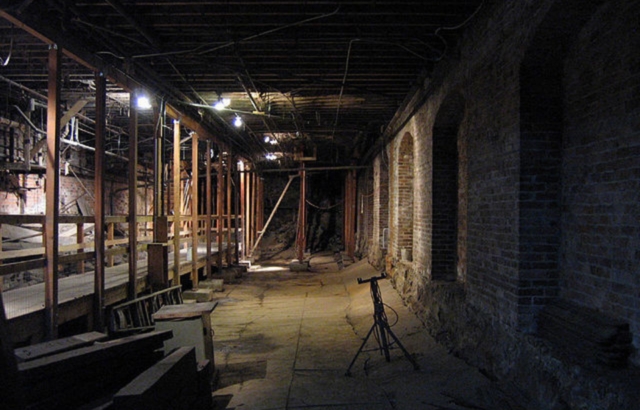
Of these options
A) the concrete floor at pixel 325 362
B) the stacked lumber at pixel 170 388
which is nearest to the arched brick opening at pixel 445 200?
the concrete floor at pixel 325 362

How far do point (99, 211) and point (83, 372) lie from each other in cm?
268

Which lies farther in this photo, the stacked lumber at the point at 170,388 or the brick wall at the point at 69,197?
the brick wall at the point at 69,197

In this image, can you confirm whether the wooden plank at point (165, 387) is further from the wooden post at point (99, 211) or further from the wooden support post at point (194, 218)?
the wooden support post at point (194, 218)

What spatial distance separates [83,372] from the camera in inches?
118

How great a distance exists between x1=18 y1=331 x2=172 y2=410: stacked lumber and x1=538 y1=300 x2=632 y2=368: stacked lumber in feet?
11.5

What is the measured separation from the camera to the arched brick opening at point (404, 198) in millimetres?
8453

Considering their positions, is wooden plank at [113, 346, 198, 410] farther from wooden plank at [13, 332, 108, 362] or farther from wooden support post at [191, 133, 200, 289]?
wooden support post at [191, 133, 200, 289]

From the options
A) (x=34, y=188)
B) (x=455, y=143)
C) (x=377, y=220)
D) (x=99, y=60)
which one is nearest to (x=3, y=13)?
(x=99, y=60)

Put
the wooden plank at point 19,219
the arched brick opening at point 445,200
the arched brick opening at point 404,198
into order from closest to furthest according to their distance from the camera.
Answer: the wooden plank at point 19,219, the arched brick opening at point 445,200, the arched brick opening at point 404,198

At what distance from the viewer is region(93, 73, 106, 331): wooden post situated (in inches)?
196

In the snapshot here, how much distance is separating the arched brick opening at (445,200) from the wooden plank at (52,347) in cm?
467

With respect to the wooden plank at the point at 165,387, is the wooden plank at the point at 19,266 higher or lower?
higher

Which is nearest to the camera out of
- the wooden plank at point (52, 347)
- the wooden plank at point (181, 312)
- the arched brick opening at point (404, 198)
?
the wooden plank at point (52, 347)

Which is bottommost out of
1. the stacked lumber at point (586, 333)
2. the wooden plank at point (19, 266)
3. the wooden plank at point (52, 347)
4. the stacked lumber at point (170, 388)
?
the stacked lumber at point (170, 388)
